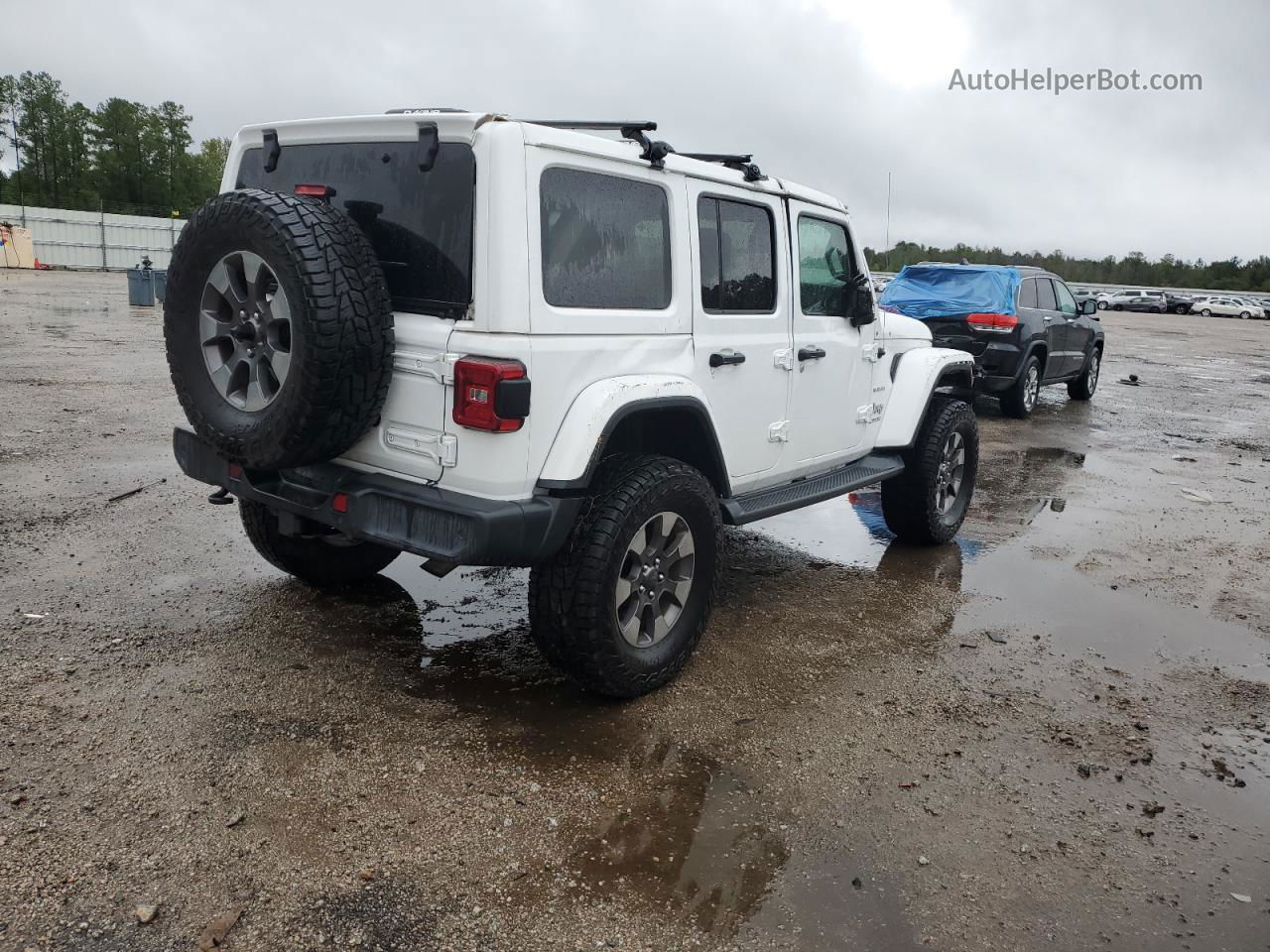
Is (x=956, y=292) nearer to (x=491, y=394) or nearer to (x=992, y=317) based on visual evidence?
(x=992, y=317)

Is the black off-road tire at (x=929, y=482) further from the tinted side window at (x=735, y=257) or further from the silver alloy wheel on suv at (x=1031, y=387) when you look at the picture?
the silver alloy wheel on suv at (x=1031, y=387)

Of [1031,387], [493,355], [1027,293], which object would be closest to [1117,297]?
[1027,293]

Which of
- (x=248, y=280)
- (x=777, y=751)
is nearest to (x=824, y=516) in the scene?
(x=777, y=751)

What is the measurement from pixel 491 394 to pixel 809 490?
7.11 ft

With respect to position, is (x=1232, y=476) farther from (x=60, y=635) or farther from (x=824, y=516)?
(x=60, y=635)

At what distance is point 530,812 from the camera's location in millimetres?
3084

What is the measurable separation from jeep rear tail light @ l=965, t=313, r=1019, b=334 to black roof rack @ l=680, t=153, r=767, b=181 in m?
7.81

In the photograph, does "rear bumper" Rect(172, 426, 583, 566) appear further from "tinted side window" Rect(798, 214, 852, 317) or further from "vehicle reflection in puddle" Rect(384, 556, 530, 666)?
Result: "tinted side window" Rect(798, 214, 852, 317)

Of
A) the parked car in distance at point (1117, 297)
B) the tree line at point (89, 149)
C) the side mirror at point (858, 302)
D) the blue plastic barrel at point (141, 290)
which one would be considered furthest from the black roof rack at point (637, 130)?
the tree line at point (89, 149)

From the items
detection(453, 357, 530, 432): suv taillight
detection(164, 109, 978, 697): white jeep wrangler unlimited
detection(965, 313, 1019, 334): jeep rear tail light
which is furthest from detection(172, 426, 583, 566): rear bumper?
detection(965, 313, 1019, 334): jeep rear tail light

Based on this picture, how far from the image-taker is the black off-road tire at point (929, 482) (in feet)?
19.2

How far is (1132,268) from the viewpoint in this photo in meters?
75.9

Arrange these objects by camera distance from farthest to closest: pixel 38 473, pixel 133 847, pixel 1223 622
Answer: pixel 38 473, pixel 1223 622, pixel 133 847

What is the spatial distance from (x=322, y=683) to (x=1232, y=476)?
8372 millimetres
